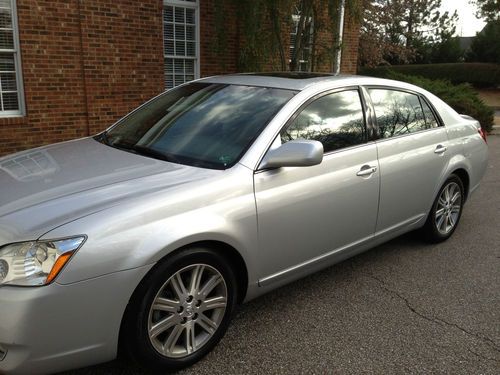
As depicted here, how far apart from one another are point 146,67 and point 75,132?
5.41 ft

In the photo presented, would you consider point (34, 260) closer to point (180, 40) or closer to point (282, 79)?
point (282, 79)

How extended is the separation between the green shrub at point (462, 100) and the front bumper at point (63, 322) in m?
12.1

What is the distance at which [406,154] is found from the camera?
4086 millimetres

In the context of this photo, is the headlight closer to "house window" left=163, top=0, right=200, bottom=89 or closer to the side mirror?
the side mirror

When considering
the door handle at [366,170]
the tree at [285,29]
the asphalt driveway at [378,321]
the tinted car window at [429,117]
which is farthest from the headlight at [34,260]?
the tree at [285,29]

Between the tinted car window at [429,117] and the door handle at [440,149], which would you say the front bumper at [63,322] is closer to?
the door handle at [440,149]

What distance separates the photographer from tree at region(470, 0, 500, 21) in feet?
108

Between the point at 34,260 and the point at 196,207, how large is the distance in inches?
33.5

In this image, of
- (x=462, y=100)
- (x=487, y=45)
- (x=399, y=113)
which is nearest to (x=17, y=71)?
(x=399, y=113)

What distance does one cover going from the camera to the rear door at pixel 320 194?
306cm

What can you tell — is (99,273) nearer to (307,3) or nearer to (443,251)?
(443,251)

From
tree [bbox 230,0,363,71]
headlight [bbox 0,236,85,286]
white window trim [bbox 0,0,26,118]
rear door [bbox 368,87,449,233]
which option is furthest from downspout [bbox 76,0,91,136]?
headlight [bbox 0,236,85,286]

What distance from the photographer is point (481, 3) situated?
113 ft

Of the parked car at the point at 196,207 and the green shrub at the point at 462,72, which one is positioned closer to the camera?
the parked car at the point at 196,207
